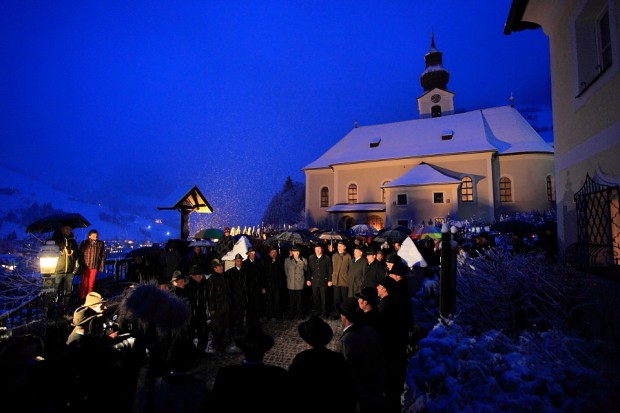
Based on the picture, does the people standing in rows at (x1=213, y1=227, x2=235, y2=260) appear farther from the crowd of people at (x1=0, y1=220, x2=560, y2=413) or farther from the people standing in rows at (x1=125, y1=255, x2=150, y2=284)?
the crowd of people at (x1=0, y1=220, x2=560, y2=413)

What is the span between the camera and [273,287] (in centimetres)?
904

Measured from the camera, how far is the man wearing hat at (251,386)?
7.12 ft

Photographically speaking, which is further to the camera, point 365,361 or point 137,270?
point 137,270

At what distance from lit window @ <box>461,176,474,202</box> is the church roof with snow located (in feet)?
8.55

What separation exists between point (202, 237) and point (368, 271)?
26.2 ft

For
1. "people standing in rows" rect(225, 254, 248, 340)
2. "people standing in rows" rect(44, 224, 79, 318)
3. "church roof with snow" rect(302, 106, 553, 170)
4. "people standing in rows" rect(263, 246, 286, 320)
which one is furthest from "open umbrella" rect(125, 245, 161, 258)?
"church roof with snow" rect(302, 106, 553, 170)

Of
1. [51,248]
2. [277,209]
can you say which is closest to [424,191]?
[51,248]

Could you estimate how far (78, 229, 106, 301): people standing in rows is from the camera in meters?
6.90

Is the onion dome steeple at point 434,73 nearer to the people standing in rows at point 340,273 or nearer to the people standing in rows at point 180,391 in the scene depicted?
the people standing in rows at point 340,273

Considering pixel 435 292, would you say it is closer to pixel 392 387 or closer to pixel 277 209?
pixel 392 387

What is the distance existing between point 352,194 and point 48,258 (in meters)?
31.8

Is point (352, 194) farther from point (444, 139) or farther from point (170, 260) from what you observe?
point (170, 260)

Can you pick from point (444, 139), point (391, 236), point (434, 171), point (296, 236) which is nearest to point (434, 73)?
point (444, 139)

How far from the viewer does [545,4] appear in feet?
21.4
